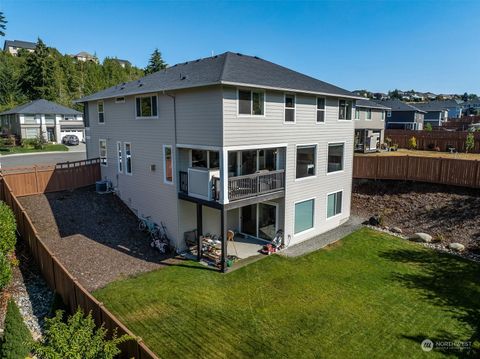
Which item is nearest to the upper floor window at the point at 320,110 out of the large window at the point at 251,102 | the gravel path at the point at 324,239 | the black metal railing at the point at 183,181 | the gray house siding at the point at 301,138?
the gray house siding at the point at 301,138

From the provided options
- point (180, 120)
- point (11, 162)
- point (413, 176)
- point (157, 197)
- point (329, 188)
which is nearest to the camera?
point (180, 120)

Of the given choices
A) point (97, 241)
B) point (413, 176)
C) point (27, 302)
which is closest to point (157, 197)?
point (97, 241)

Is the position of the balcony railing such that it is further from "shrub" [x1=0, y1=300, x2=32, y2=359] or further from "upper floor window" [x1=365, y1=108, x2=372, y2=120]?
"upper floor window" [x1=365, y1=108, x2=372, y2=120]

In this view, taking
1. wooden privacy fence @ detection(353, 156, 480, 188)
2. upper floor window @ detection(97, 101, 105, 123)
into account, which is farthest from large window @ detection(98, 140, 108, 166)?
wooden privacy fence @ detection(353, 156, 480, 188)

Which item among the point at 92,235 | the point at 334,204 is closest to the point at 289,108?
the point at 334,204

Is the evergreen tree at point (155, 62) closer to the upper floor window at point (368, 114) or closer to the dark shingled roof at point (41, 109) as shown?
the dark shingled roof at point (41, 109)

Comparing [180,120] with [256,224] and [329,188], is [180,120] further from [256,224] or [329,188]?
[329,188]
